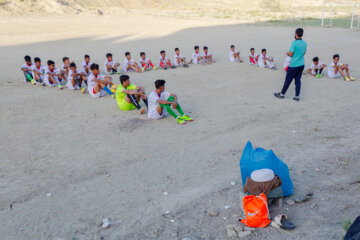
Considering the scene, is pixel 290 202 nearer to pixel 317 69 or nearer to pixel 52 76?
pixel 317 69

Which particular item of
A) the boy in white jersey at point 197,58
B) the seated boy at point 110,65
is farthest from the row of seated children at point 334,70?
the seated boy at point 110,65

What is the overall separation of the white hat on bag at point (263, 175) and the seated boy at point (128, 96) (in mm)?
4389

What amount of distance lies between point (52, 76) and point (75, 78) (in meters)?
0.95

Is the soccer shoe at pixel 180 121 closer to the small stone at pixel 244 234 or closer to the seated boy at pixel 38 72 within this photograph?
the small stone at pixel 244 234

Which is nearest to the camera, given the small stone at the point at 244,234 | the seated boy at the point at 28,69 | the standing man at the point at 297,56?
the small stone at the point at 244,234

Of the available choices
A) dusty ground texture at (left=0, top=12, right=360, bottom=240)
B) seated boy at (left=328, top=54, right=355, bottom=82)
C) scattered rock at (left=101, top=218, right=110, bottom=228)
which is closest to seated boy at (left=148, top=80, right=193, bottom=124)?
dusty ground texture at (left=0, top=12, right=360, bottom=240)

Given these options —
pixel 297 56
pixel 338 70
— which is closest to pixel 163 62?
pixel 297 56

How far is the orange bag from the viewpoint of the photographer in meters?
3.74

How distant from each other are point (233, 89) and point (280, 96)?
1.53 m

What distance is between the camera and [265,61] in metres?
13.0

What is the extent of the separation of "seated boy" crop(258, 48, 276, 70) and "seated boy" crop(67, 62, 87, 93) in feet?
22.4

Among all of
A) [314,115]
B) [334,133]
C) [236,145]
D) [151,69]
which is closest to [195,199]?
[236,145]

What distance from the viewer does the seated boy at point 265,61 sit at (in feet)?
42.1

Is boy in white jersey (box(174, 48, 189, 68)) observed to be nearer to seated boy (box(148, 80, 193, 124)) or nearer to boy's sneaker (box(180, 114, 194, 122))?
seated boy (box(148, 80, 193, 124))
